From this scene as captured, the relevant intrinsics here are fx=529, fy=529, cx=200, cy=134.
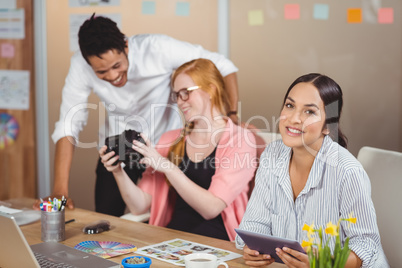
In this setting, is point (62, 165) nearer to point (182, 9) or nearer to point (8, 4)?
point (182, 9)

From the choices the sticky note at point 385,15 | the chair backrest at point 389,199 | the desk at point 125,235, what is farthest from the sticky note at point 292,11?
the desk at point 125,235

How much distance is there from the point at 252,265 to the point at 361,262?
30cm

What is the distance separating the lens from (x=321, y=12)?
300 cm

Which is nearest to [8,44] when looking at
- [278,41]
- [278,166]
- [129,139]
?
[278,41]

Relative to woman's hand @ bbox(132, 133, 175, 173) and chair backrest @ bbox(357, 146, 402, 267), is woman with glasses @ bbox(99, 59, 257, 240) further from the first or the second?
chair backrest @ bbox(357, 146, 402, 267)

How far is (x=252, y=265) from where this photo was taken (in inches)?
58.7

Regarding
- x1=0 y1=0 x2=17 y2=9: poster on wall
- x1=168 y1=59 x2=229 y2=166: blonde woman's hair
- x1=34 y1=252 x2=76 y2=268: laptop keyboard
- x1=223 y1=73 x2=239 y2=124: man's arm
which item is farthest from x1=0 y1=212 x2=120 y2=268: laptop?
x1=0 y1=0 x2=17 y2=9: poster on wall

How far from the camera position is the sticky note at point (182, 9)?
3400 mm

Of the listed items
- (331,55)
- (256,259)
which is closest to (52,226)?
(256,259)

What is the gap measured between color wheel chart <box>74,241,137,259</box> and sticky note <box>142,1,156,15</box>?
2180 millimetres

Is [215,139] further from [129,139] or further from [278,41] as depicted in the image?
[278,41]

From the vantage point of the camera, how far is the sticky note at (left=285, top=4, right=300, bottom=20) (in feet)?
10.0

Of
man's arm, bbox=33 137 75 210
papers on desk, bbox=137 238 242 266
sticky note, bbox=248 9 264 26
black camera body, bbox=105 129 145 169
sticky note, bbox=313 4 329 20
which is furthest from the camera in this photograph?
sticky note, bbox=248 9 264 26

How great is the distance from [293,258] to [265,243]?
0.29ft
